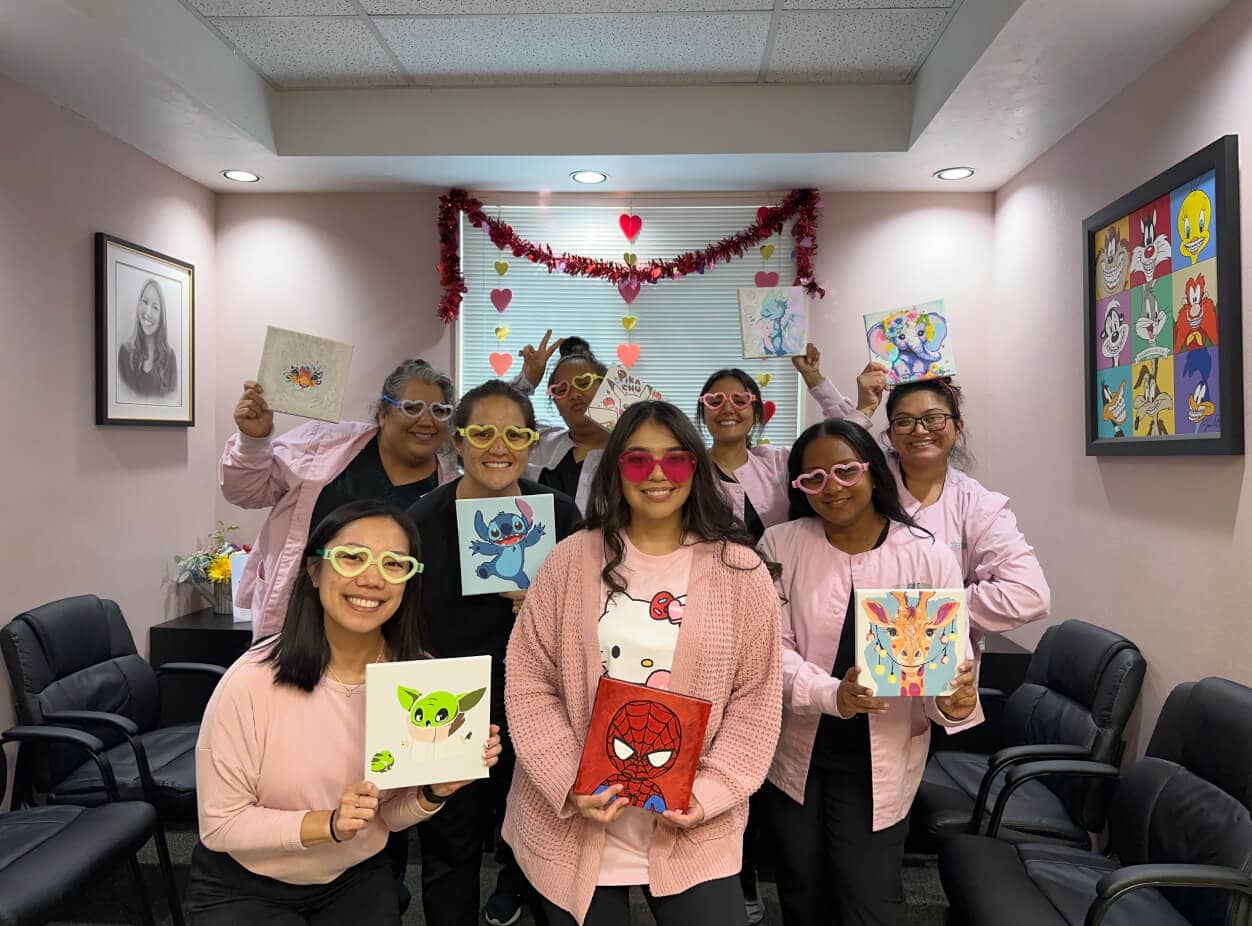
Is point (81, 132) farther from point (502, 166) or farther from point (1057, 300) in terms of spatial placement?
point (1057, 300)

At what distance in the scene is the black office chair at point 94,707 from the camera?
8.75ft

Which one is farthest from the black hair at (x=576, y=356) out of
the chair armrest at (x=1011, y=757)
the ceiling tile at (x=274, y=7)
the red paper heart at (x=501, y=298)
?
the chair armrest at (x=1011, y=757)

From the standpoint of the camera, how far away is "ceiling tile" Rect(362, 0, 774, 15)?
2809mm

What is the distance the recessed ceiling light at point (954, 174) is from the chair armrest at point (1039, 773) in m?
2.64

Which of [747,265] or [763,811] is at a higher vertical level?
[747,265]

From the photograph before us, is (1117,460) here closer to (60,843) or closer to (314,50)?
(314,50)

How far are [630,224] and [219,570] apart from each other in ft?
8.75

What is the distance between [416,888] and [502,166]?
3077 millimetres

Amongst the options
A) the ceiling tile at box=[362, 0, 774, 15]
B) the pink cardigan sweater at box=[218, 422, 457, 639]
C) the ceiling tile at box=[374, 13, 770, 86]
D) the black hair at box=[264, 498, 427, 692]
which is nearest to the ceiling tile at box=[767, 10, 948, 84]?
the ceiling tile at box=[374, 13, 770, 86]

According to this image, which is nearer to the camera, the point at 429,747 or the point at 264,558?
the point at 429,747

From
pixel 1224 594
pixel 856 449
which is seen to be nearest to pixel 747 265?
pixel 856 449

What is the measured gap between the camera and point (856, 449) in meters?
2.08

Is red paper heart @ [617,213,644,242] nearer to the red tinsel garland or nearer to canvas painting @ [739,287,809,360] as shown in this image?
the red tinsel garland

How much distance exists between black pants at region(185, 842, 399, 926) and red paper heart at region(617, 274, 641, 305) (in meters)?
3.08
